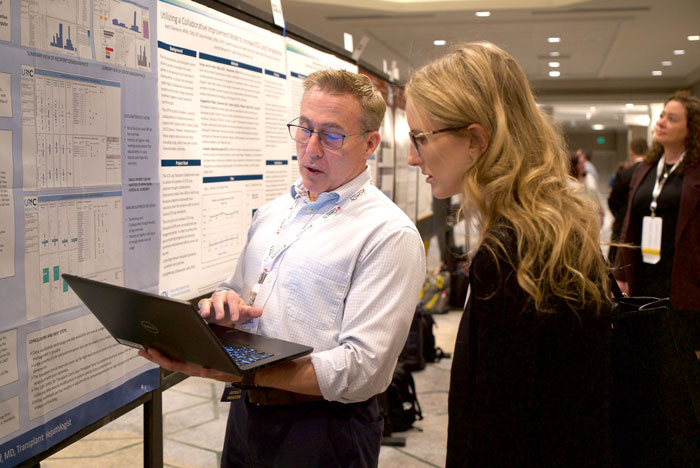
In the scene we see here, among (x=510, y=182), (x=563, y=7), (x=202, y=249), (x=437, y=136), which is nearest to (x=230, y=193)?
(x=202, y=249)

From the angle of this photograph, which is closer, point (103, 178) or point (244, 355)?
point (244, 355)

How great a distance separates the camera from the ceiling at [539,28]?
8.06 m

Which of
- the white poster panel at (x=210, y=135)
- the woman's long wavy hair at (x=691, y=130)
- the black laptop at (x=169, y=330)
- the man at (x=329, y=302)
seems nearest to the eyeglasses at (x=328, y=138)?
the man at (x=329, y=302)

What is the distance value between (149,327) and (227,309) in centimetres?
37

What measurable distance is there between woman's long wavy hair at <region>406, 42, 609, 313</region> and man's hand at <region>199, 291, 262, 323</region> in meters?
0.69

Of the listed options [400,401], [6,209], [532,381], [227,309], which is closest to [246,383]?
[227,309]

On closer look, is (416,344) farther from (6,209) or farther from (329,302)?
(6,209)

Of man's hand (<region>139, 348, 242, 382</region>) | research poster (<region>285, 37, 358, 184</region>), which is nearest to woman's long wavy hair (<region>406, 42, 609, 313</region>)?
man's hand (<region>139, 348, 242, 382</region>)

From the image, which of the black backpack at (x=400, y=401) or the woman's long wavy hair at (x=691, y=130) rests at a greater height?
the woman's long wavy hair at (x=691, y=130)

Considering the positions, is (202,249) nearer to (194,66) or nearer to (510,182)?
(194,66)

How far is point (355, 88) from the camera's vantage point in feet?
5.65

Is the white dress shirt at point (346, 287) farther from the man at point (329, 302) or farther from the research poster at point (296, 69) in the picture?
the research poster at point (296, 69)

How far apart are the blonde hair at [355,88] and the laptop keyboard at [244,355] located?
0.70 metres

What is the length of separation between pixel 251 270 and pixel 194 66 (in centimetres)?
70
